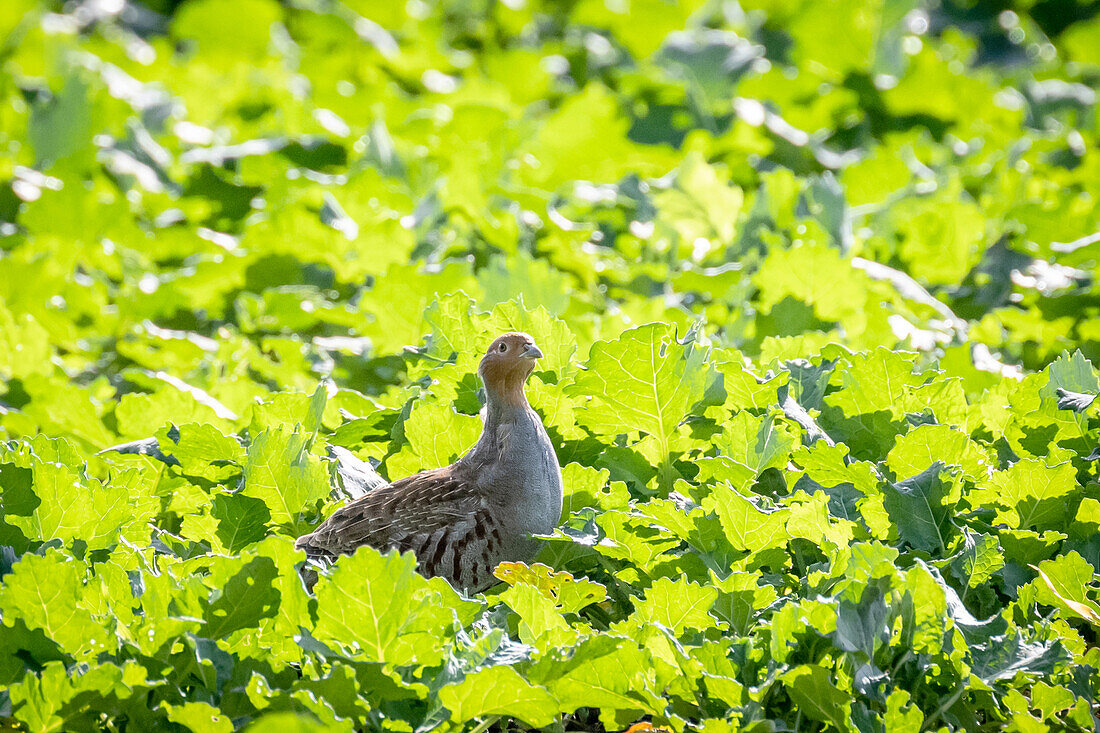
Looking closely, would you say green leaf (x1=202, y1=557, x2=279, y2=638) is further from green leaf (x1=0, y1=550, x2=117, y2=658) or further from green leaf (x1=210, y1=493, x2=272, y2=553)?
green leaf (x1=210, y1=493, x2=272, y2=553)

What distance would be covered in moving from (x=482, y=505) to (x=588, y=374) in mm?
497

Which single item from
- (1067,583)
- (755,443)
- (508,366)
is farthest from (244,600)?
(1067,583)

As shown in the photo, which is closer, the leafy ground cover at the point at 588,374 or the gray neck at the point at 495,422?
the leafy ground cover at the point at 588,374

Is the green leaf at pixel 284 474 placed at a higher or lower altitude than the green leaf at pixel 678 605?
higher

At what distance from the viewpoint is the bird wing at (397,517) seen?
2697 millimetres

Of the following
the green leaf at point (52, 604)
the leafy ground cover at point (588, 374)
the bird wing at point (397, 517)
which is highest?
the green leaf at point (52, 604)

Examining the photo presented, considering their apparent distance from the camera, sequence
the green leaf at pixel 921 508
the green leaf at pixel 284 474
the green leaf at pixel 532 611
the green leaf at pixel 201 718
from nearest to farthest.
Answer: the green leaf at pixel 201 718 < the green leaf at pixel 532 611 < the green leaf at pixel 921 508 < the green leaf at pixel 284 474

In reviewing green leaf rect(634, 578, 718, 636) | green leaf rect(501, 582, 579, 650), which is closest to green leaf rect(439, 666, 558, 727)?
green leaf rect(501, 582, 579, 650)

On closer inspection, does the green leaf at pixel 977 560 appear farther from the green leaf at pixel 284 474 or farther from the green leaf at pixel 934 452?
the green leaf at pixel 284 474

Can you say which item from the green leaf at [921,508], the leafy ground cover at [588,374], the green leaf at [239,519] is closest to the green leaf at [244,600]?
the leafy ground cover at [588,374]

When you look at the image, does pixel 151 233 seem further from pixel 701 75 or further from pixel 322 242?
pixel 701 75

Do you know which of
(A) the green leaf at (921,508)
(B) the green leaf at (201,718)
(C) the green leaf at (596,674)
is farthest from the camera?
(A) the green leaf at (921,508)

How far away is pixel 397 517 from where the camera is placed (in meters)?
2.73

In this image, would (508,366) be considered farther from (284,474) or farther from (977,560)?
(977,560)
